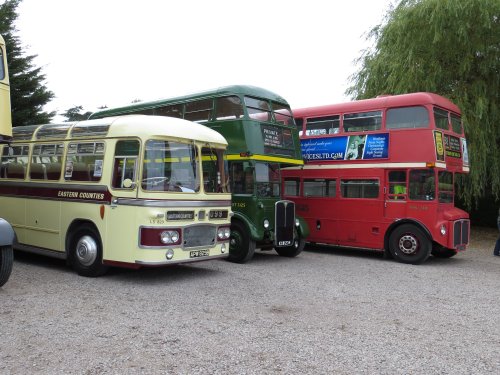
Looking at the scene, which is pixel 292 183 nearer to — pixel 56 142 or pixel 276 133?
pixel 276 133

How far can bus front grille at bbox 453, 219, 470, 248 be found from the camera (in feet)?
40.1

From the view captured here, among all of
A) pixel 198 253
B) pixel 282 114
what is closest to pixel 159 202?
pixel 198 253

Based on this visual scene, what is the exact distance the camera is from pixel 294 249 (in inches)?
503

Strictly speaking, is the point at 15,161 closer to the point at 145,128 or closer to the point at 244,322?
the point at 145,128

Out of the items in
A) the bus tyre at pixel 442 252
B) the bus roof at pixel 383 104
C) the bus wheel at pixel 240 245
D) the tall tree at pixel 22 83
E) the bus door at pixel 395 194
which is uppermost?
the tall tree at pixel 22 83

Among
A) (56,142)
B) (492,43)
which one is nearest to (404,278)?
(56,142)

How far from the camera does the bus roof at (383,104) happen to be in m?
12.2

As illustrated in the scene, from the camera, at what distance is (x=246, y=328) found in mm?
5906

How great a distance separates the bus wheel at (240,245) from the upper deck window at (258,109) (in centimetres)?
250

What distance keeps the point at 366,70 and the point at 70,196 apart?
13.2 metres

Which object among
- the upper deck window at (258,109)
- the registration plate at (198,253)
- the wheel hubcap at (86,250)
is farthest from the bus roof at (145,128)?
the upper deck window at (258,109)

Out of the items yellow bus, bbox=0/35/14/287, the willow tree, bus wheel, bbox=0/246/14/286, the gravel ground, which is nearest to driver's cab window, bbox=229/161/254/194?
the gravel ground

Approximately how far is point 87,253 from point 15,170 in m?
3.08

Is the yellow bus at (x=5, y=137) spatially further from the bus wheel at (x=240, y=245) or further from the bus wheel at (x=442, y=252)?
the bus wheel at (x=442, y=252)
